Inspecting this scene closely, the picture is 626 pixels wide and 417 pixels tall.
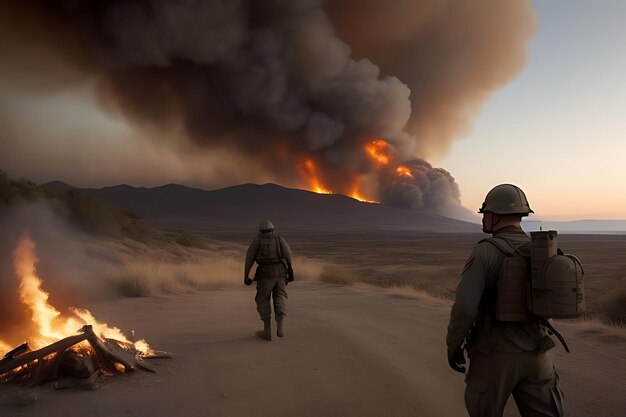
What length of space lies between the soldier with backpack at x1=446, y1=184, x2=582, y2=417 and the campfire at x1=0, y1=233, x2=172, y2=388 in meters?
4.01

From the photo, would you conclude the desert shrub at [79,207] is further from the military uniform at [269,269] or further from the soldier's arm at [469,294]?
the soldier's arm at [469,294]

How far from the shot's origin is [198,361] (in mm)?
5723

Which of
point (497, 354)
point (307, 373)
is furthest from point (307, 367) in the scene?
point (497, 354)

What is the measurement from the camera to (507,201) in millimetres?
3012

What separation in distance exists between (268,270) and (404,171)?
10966cm

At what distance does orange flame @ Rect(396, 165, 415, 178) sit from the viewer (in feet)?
364

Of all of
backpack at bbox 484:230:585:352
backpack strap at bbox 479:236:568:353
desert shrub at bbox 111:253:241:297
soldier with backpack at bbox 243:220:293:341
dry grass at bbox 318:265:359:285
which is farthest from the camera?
dry grass at bbox 318:265:359:285

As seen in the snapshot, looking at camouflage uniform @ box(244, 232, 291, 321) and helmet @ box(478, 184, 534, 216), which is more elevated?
helmet @ box(478, 184, 534, 216)

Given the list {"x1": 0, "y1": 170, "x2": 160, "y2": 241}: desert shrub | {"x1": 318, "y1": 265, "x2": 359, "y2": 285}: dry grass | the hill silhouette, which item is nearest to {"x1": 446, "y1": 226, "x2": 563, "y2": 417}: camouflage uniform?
{"x1": 318, "y1": 265, "x2": 359, "y2": 285}: dry grass

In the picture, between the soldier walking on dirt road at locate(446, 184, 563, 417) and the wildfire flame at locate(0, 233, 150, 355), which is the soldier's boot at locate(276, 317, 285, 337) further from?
the soldier walking on dirt road at locate(446, 184, 563, 417)

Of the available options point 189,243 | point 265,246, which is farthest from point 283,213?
point 265,246

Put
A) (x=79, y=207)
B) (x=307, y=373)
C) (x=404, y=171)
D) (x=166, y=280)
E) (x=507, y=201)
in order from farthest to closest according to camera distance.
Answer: (x=404, y=171) < (x=79, y=207) < (x=166, y=280) < (x=307, y=373) < (x=507, y=201)

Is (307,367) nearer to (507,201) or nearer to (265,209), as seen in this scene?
(507,201)

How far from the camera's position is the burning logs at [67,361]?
15.4 feet
